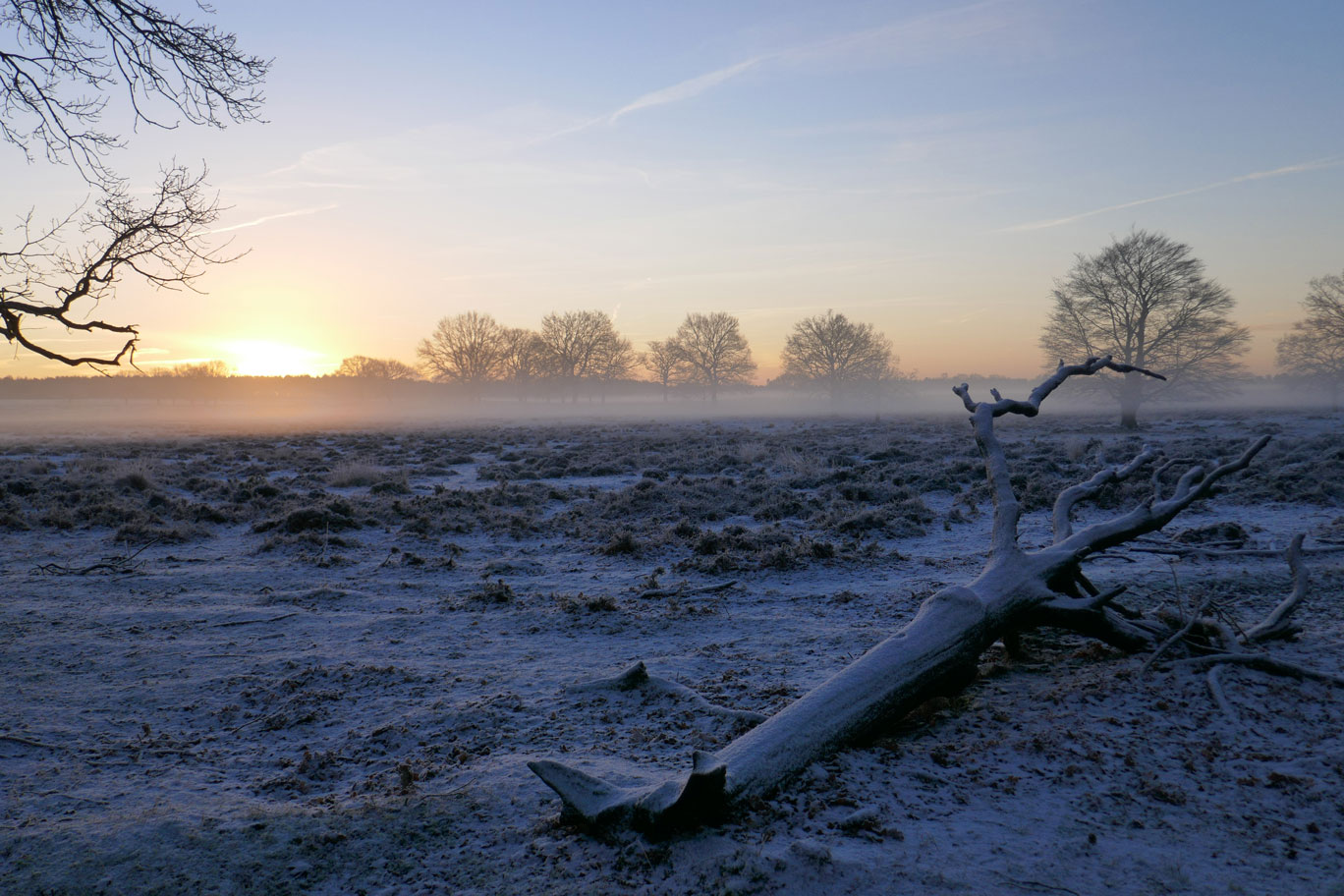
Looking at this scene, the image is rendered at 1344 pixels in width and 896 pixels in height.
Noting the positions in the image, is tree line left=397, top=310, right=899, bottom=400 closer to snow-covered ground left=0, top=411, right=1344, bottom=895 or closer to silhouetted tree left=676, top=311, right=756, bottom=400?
silhouetted tree left=676, top=311, right=756, bottom=400

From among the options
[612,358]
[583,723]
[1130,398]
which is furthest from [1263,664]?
[612,358]

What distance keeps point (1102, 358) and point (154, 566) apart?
8.98 meters

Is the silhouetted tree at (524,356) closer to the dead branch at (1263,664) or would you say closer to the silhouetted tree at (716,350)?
the silhouetted tree at (716,350)

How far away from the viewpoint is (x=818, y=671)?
4348mm

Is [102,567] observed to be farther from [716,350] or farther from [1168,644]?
[716,350]

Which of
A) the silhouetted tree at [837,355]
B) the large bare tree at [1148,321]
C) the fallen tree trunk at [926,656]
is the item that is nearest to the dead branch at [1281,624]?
the fallen tree trunk at [926,656]

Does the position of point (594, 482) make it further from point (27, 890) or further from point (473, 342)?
point (473, 342)

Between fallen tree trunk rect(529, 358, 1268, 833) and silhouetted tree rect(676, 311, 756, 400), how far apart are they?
66271 millimetres

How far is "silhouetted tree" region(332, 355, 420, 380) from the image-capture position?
93625mm

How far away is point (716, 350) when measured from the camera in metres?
70.9

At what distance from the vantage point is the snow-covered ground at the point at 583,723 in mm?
2486

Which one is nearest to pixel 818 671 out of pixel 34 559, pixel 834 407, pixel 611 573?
pixel 611 573

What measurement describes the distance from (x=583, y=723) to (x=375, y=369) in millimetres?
99323

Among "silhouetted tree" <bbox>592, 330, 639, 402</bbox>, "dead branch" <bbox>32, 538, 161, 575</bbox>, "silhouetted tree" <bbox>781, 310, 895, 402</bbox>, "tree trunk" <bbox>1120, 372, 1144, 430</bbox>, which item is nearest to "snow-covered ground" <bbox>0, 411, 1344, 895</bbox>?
"dead branch" <bbox>32, 538, 161, 575</bbox>
